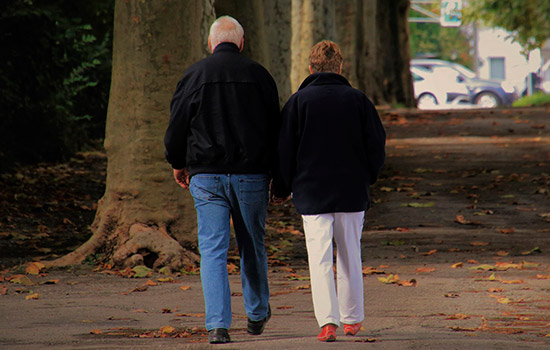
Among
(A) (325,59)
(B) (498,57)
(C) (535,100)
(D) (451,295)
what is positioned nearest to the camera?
(A) (325,59)

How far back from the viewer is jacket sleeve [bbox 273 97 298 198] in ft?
20.4

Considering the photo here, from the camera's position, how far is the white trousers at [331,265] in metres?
6.25

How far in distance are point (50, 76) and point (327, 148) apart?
11163mm

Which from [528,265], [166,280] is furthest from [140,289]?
[528,265]

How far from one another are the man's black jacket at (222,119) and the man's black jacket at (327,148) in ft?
0.49

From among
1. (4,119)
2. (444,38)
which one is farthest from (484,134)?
(444,38)

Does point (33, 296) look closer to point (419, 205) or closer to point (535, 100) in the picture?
point (419, 205)

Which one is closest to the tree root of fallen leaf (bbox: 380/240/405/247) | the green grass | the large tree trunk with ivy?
the large tree trunk with ivy

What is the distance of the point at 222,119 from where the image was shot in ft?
20.4

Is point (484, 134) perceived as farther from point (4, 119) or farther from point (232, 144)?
point (232, 144)

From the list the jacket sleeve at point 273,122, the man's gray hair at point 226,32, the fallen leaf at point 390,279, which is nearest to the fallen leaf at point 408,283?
the fallen leaf at point 390,279

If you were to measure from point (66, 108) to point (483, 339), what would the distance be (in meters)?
12.8

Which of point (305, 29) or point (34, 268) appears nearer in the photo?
point (34, 268)

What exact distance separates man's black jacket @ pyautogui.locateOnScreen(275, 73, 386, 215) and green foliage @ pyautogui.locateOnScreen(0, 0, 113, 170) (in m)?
9.91
